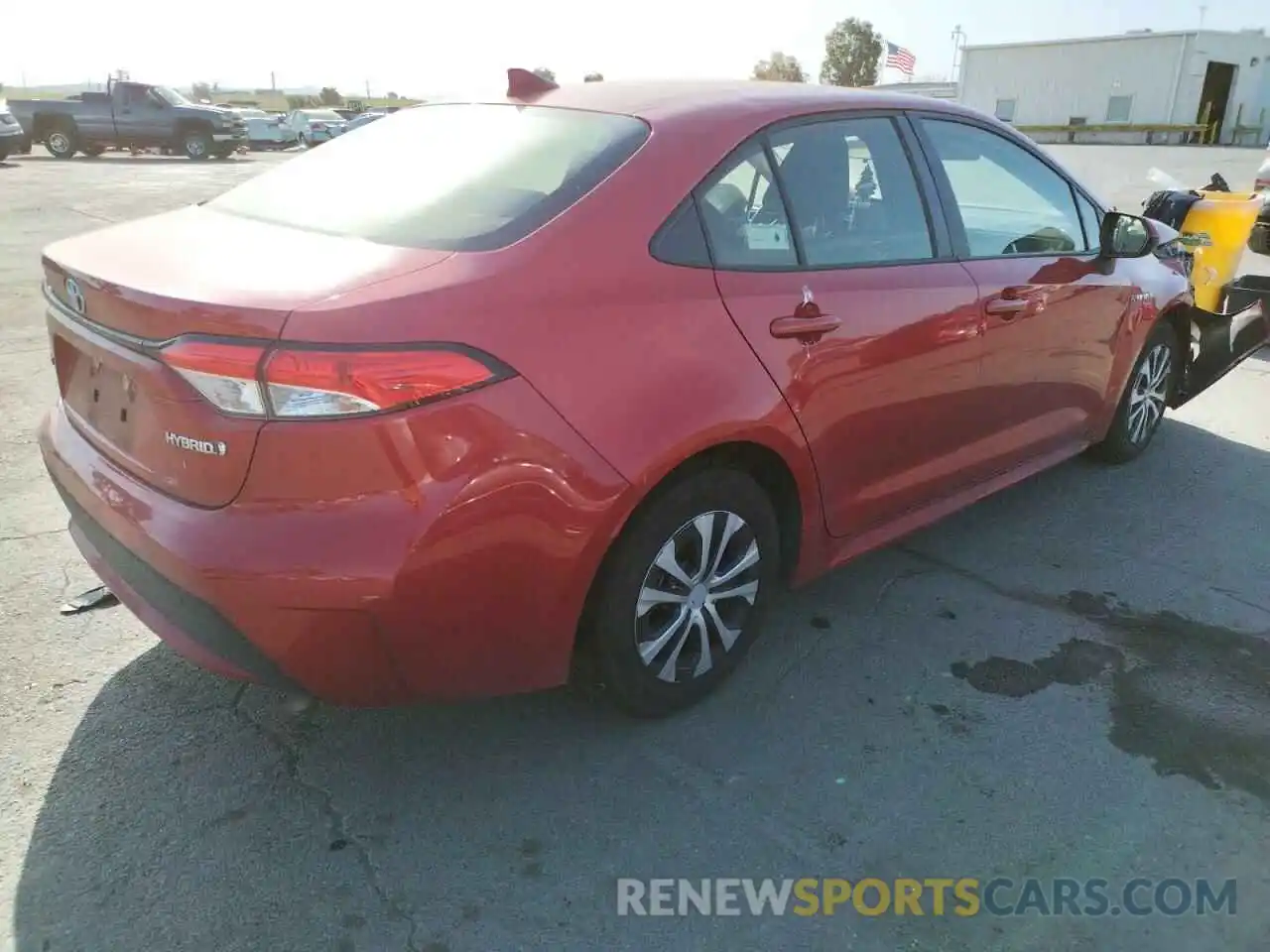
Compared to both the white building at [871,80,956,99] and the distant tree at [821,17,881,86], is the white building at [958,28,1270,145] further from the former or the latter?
the distant tree at [821,17,881,86]

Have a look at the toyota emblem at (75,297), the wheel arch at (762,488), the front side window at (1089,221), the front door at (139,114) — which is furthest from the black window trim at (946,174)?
the front door at (139,114)

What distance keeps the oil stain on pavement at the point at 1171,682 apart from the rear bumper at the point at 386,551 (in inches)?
61.5

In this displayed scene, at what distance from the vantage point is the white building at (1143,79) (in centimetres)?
Result: 4569

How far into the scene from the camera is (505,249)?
90.7 inches

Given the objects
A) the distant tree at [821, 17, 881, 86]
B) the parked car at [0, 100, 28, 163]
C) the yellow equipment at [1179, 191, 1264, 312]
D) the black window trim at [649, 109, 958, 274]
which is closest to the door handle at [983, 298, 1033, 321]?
the black window trim at [649, 109, 958, 274]

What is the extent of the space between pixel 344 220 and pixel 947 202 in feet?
6.64

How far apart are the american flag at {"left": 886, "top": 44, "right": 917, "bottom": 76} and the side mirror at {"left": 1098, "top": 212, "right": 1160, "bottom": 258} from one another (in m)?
44.4

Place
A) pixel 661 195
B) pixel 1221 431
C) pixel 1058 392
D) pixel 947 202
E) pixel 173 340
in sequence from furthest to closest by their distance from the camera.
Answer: pixel 1221 431
pixel 1058 392
pixel 947 202
pixel 661 195
pixel 173 340

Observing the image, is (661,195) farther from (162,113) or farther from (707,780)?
(162,113)

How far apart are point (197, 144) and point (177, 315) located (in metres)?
28.4

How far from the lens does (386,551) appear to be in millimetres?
2100

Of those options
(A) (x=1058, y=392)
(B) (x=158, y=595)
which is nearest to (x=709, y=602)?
(B) (x=158, y=595)

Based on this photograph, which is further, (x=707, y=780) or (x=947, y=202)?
(x=947, y=202)

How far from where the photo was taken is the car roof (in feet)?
9.21
